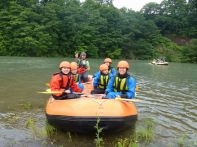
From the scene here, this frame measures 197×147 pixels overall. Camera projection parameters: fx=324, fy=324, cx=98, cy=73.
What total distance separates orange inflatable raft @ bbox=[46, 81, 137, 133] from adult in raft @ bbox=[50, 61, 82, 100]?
1.34ft

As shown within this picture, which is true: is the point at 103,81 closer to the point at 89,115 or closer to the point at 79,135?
the point at 79,135

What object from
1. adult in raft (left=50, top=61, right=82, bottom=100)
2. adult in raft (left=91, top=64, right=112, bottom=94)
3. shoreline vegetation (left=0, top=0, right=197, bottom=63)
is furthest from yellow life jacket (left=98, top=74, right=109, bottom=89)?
shoreline vegetation (left=0, top=0, right=197, bottom=63)

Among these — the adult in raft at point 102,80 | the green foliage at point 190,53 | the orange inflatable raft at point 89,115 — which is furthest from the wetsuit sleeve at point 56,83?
the green foliage at point 190,53

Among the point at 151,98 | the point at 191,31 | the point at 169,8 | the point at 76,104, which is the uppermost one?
the point at 169,8

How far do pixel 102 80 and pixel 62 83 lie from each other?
1683 mm

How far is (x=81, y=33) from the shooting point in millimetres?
45938

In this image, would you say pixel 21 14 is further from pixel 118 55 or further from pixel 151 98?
pixel 151 98

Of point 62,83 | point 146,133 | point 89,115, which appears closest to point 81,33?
point 62,83

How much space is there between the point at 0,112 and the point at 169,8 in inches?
2382

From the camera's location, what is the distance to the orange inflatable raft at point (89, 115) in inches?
211

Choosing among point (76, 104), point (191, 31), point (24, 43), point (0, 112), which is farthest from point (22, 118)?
point (191, 31)

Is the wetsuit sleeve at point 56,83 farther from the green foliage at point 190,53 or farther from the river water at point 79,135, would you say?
the green foliage at point 190,53

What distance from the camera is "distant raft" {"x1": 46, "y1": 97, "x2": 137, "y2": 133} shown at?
536 cm

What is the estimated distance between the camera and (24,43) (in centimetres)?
4003
